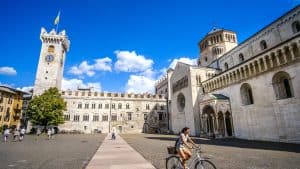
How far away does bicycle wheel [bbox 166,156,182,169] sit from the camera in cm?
676

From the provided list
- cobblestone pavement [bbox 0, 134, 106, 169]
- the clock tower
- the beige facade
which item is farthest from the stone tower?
the clock tower

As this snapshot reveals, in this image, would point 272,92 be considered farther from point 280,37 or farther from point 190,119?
point 190,119

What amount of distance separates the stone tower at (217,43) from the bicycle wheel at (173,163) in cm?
4144

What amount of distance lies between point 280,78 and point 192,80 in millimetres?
16652

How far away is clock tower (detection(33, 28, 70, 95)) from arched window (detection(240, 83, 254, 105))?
5055 cm

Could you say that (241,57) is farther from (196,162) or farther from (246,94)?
(196,162)

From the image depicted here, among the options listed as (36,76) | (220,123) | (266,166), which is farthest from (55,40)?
(266,166)

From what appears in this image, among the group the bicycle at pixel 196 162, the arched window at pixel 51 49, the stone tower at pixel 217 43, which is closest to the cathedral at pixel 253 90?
the stone tower at pixel 217 43

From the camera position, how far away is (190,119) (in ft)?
120

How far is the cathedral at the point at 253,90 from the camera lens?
19.1m

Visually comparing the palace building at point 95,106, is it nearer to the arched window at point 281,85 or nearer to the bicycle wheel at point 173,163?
the arched window at point 281,85

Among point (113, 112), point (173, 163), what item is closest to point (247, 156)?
point (173, 163)

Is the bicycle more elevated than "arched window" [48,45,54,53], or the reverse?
"arched window" [48,45,54,53]

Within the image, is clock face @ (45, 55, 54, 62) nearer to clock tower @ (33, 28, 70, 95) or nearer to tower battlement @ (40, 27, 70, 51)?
clock tower @ (33, 28, 70, 95)
